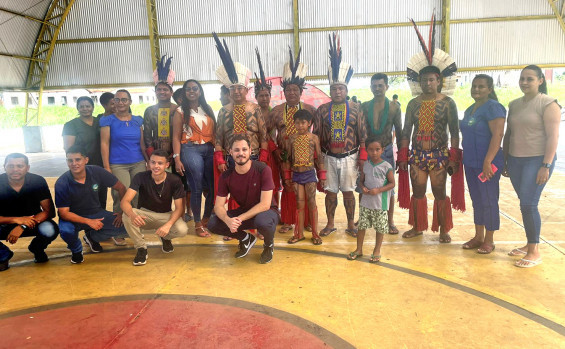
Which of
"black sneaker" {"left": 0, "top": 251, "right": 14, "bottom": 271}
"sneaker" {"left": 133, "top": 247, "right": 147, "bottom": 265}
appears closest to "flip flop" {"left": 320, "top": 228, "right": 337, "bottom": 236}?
"sneaker" {"left": 133, "top": 247, "right": 147, "bottom": 265}

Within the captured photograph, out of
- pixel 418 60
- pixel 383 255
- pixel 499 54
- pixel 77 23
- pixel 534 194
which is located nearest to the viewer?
pixel 534 194

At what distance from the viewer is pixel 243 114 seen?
4297 mm

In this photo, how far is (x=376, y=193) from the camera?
3.52 meters

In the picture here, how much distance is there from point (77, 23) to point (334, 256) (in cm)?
1206

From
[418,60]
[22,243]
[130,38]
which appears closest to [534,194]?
[418,60]

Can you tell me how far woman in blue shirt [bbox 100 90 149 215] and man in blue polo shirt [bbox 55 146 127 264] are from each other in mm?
435

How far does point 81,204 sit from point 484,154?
12.4 feet

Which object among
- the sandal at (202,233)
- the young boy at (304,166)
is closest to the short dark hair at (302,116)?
the young boy at (304,166)

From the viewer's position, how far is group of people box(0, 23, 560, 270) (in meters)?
3.58

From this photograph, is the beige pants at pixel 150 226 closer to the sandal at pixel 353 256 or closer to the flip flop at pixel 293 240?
the flip flop at pixel 293 240

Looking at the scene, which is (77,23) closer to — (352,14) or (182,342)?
(352,14)

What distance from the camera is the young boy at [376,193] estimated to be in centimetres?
355

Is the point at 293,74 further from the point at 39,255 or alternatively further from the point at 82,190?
the point at 39,255

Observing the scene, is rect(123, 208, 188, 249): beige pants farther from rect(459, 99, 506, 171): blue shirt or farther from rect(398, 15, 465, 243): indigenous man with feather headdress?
rect(459, 99, 506, 171): blue shirt
